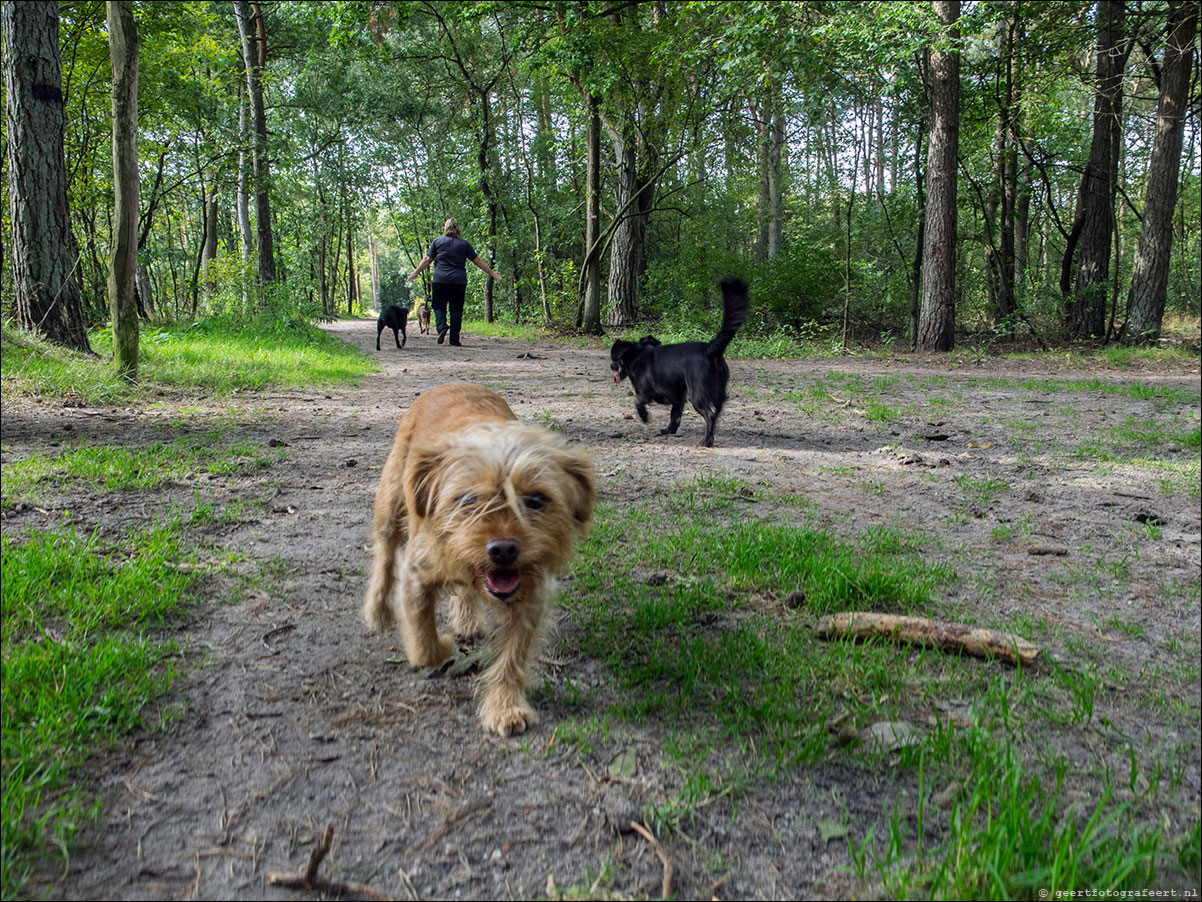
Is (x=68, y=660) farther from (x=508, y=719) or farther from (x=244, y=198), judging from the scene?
(x=244, y=198)

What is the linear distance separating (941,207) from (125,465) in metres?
14.5

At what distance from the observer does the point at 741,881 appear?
1.72 m

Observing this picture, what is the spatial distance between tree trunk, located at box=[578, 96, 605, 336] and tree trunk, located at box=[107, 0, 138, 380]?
1141cm

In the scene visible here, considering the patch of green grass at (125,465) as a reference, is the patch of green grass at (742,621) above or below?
below

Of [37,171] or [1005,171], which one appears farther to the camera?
[1005,171]

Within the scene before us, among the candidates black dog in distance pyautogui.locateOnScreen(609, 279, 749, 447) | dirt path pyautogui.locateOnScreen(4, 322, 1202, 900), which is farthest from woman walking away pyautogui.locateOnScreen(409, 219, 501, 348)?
dirt path pyautogui.locateOnScreen(4, 322, 1202, 900)

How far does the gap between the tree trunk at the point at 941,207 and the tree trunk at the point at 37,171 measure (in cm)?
1376

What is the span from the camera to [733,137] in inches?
658

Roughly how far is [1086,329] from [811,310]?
615 cm

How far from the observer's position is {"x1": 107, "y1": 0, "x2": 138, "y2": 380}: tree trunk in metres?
6.90

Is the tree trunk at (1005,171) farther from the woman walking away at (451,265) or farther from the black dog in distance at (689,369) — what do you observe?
the black dog in distance at (689,369)

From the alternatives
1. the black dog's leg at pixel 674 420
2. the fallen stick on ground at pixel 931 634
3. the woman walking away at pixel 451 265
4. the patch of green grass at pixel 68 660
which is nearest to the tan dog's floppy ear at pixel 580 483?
the fallen stick on ground at pixel 931 634

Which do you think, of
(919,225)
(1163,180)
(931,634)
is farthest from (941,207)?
(931,634)

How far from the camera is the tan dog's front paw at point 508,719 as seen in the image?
235cm
